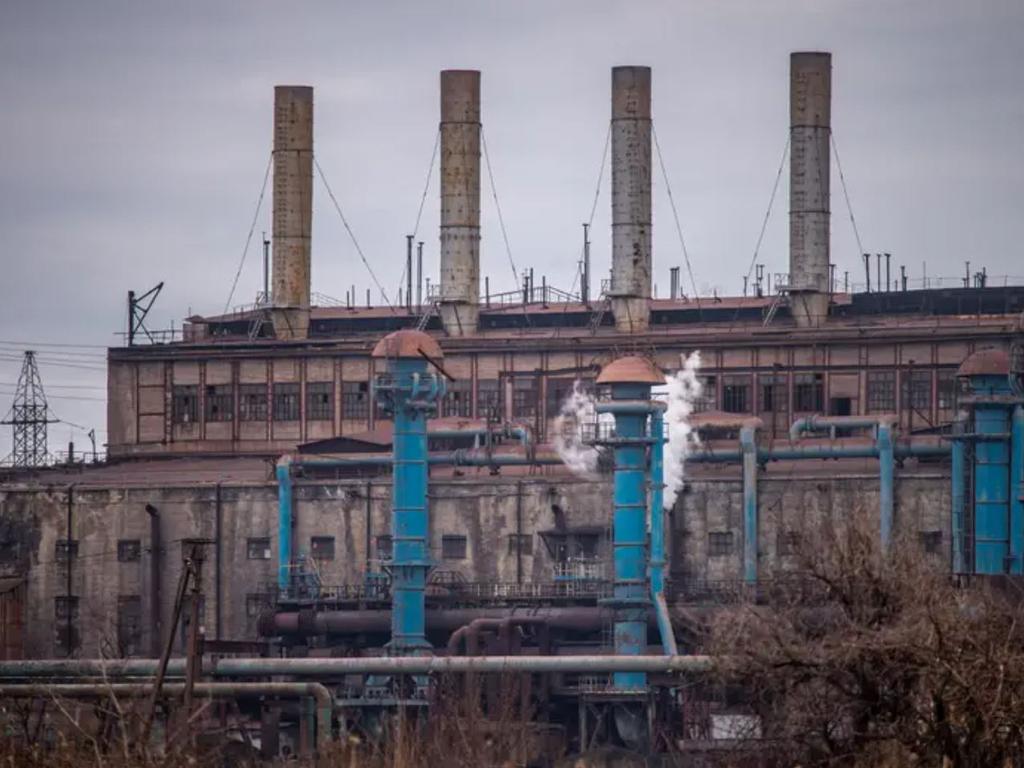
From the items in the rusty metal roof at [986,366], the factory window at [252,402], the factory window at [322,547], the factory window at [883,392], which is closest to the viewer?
the rusty metal roof at [986,366]

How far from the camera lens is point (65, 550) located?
180ft

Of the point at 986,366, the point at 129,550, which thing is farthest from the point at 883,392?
the point at 129,550

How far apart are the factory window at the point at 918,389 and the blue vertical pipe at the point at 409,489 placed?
45.7 ft

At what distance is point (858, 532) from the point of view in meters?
25.0

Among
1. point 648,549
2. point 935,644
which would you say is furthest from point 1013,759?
point 648,549

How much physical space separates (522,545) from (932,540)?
8.83 metres

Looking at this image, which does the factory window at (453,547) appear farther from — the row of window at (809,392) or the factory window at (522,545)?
the row of window at (809,392)

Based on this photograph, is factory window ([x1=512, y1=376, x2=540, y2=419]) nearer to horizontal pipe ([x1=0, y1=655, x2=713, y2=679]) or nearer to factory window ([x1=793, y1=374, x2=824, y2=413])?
factory window ([x1=793, y1=374, x2=824, y2=413])

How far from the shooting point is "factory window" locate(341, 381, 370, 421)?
61312 mm

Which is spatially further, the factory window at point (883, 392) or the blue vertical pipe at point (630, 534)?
the factory window at point (883, 392)

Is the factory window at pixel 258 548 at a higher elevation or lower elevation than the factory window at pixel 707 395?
lower

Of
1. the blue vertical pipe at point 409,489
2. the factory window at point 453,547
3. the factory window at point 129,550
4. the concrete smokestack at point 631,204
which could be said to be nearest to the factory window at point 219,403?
the factory window at point 129,550

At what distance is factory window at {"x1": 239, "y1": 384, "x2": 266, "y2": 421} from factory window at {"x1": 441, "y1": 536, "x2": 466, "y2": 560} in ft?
35.0

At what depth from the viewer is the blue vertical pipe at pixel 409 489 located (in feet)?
153
